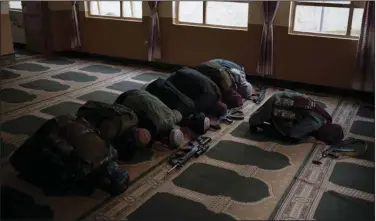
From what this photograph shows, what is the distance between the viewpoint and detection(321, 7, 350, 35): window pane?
17.6ft

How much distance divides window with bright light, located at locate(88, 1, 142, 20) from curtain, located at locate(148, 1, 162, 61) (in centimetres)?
38

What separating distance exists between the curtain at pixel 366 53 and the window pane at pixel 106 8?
4.22 meters

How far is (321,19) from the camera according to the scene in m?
5.56

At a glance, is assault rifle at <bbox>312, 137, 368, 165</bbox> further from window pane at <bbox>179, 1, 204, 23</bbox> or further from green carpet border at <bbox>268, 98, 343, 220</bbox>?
window pane at <bbox>179, 1, 204, 23</bbox>

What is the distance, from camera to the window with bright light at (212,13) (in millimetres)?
6082

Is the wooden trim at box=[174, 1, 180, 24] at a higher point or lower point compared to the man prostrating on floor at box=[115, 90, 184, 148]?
higher

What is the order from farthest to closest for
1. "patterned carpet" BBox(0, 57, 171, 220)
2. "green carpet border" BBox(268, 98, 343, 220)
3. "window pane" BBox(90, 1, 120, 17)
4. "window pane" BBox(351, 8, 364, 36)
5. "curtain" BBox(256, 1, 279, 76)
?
"window pane" BBox(90, 1, 120, 17), "curtain" BBox(256, 1, 279, 76), "window pane" BBox(351, 8, 364, 36), "patterned carpet" BBox(0, 57, 171, 220), "green carpet border" BBox(268, 98, 343, 220)

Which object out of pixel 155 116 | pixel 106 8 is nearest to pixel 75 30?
pixel 106 8

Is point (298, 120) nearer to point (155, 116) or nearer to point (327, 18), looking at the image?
point (155, 116)

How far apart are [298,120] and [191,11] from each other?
3.36 metres

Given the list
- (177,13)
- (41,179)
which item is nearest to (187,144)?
(41,179)

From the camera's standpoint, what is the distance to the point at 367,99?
5383 millimetres

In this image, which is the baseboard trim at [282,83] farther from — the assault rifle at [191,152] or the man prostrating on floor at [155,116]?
the man prostrating on floor at [155,116]

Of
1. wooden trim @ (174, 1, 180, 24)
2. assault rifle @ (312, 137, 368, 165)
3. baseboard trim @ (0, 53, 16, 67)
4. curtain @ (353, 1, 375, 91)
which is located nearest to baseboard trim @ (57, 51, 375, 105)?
curtain @ (353, 1, 375, 91)
